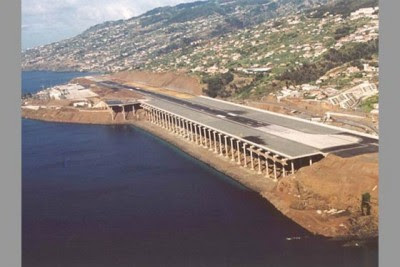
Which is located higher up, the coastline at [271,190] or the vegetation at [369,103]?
the vegetation at [369,103]

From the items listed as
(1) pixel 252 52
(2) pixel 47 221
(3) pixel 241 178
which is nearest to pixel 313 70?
(1) pixel 252 52

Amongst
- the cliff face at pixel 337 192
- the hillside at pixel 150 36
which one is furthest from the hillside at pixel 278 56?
the cliff face at pixel 337 192

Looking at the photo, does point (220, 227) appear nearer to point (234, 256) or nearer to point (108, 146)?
point (234, 256)

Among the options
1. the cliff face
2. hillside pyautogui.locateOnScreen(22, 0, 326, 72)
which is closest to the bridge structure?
the cliff face

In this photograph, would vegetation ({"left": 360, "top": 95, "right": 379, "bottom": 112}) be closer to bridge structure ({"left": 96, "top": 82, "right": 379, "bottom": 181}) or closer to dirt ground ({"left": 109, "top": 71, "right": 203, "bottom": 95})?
bridge structure ({"left": 96, "top": 82, "right": 379, "bottom": 181})

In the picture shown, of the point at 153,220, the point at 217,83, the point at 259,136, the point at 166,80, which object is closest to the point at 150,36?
the point at 166,80

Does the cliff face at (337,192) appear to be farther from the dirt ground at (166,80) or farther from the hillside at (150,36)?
the hillside at (150,36)
